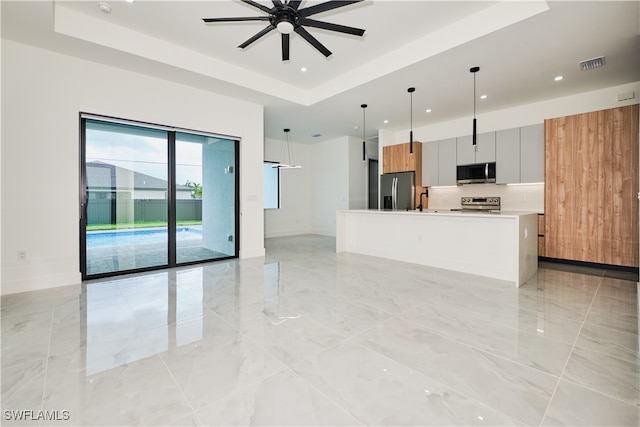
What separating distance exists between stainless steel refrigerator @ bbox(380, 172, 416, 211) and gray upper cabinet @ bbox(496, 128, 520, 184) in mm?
1825

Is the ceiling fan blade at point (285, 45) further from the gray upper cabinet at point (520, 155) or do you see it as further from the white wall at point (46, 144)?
the gray upper cabinet at point (520, 155)

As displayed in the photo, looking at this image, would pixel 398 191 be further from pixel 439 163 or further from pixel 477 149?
pixel 477 149

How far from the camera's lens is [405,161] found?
7.16m

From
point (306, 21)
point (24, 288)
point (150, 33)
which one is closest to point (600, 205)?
point (306, 21)

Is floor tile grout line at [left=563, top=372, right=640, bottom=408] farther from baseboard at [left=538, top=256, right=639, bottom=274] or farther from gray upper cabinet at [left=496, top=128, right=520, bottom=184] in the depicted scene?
gray upper cabinet at [left=496, top=128, right=520, bottom=184]

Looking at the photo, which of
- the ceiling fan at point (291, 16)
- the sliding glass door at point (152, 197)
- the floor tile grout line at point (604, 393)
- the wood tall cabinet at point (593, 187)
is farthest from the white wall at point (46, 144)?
the wood tall cabinet at point (593, 187)

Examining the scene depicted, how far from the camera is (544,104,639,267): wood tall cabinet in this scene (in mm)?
4289

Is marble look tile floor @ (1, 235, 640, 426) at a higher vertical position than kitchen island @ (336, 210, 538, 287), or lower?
lower

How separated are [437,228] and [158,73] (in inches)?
193

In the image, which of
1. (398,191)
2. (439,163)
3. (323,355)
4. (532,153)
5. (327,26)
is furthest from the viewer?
(398,191)

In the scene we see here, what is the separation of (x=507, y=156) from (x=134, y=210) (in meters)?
6.78

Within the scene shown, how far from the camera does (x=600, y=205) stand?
4523 mm

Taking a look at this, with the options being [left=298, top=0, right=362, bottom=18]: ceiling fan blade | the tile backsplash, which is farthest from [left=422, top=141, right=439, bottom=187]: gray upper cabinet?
[left=298, top=0, right=362, bottom=18]: ceiling fan blade

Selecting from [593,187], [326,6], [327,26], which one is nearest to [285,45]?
[327,26]
